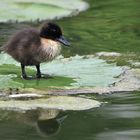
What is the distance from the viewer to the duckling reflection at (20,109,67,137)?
5.96 m

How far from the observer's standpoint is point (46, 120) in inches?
250

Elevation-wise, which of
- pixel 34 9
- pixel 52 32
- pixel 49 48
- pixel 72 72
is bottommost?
pixel 34 9

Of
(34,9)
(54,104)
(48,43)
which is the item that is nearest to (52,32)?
(48,43)

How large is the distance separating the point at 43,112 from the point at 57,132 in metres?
0.69

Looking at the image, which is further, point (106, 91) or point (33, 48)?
point (33, 48)

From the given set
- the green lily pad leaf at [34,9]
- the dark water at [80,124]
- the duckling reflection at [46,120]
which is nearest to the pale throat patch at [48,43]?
the dark water at [80,124]

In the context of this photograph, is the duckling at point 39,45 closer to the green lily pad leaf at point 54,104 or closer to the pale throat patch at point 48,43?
the pale throat patch at point 48,43

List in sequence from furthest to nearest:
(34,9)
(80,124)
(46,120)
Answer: (34,9) < (46,120) < (80,124)

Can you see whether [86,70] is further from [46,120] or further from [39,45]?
[46,120]

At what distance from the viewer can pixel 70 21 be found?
13422mm

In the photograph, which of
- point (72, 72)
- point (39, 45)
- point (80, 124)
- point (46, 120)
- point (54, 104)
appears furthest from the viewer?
point (72, 72)

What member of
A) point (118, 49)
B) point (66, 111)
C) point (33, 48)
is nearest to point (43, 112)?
point (66, 111)

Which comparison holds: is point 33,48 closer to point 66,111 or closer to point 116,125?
point 66,111

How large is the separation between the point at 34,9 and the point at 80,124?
797 cm
